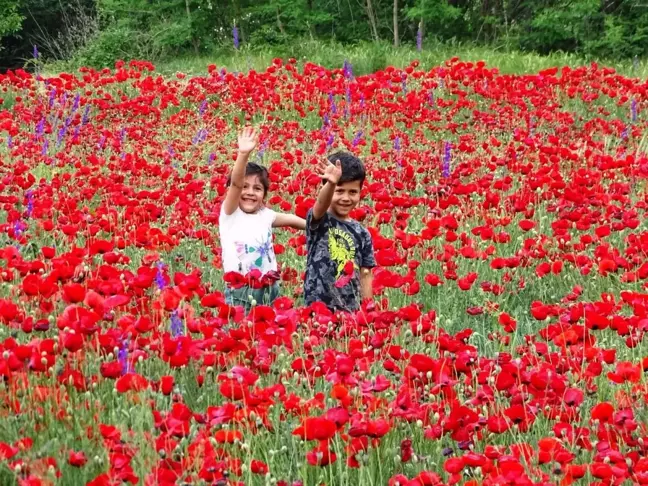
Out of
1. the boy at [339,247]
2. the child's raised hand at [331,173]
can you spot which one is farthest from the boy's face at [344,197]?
the child's raised hand at [331,173]

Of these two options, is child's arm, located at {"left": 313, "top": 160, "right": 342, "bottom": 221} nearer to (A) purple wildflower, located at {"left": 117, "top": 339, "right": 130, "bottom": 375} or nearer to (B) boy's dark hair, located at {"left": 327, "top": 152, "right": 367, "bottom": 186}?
(B) boy's dark hair, located at {"left": 327, "top": 152, "right": 367, "bottom": 186}

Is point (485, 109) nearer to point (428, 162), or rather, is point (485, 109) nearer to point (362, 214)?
point (428, 162)

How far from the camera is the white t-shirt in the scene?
430 centimetres

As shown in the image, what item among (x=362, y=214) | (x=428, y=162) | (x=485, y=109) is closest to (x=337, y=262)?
(x=362, y=214)

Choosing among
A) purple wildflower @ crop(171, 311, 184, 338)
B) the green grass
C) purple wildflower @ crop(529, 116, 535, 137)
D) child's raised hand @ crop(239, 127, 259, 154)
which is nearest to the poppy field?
purple wildflower @ crop(171, 311, 184, 338)

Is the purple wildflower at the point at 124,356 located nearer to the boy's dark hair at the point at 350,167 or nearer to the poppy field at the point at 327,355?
the poppy field at the point at 327,355

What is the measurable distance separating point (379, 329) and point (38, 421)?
130cm

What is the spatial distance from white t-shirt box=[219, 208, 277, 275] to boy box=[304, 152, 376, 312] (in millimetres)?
291

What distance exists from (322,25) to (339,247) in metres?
22.2

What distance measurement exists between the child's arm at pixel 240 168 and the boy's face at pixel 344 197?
455mm

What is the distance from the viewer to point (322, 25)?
25312 millimetres

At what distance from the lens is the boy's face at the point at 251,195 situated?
14.3 feet

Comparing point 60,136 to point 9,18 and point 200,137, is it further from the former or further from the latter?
point 9,18

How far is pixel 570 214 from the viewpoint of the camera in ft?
15.2
